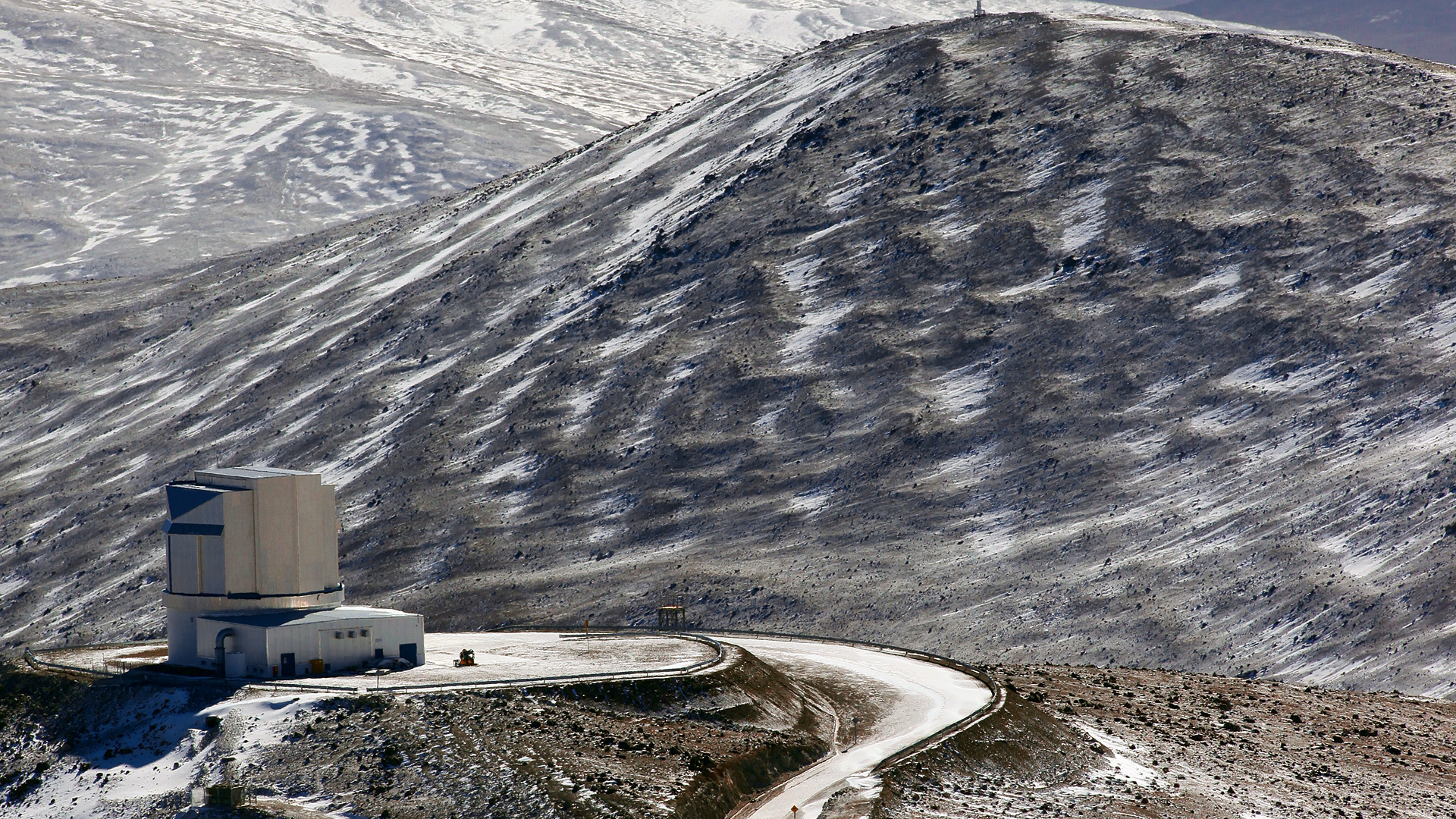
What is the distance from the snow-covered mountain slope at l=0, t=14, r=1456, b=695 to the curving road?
11.6 meters

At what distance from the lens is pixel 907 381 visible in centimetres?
8700

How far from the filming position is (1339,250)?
86.3 meters

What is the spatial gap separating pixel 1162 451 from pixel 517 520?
112 ft

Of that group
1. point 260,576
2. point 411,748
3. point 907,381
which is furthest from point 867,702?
point 907,381

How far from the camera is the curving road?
3722 centimetres

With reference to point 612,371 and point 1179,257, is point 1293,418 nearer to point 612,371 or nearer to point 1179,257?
point 1179,257

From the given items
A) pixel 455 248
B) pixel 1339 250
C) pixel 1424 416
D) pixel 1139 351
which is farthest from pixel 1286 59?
pixel 455 248

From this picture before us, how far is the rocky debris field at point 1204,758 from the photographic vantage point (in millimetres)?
39031

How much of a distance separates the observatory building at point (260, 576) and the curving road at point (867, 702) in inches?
539

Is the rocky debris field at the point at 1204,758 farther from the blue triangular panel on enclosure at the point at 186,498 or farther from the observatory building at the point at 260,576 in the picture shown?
the blue triangular panel on enclosure at the point at 186,498

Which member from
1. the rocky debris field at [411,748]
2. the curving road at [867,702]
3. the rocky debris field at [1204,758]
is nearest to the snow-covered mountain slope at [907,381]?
the rocky debris field at [1204,758]

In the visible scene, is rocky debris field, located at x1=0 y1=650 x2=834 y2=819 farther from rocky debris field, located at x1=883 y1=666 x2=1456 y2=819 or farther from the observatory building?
rocky debris field, located at x1=883 y1=666 x2=1456 y2=819

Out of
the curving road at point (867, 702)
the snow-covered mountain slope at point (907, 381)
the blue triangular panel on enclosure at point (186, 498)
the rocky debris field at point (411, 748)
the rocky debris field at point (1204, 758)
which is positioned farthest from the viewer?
the snow-covered mountain slope at point (907, 381)

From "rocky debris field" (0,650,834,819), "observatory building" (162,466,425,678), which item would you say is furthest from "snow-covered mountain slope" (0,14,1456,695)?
"rocky debris field" (0,650,834,819)
